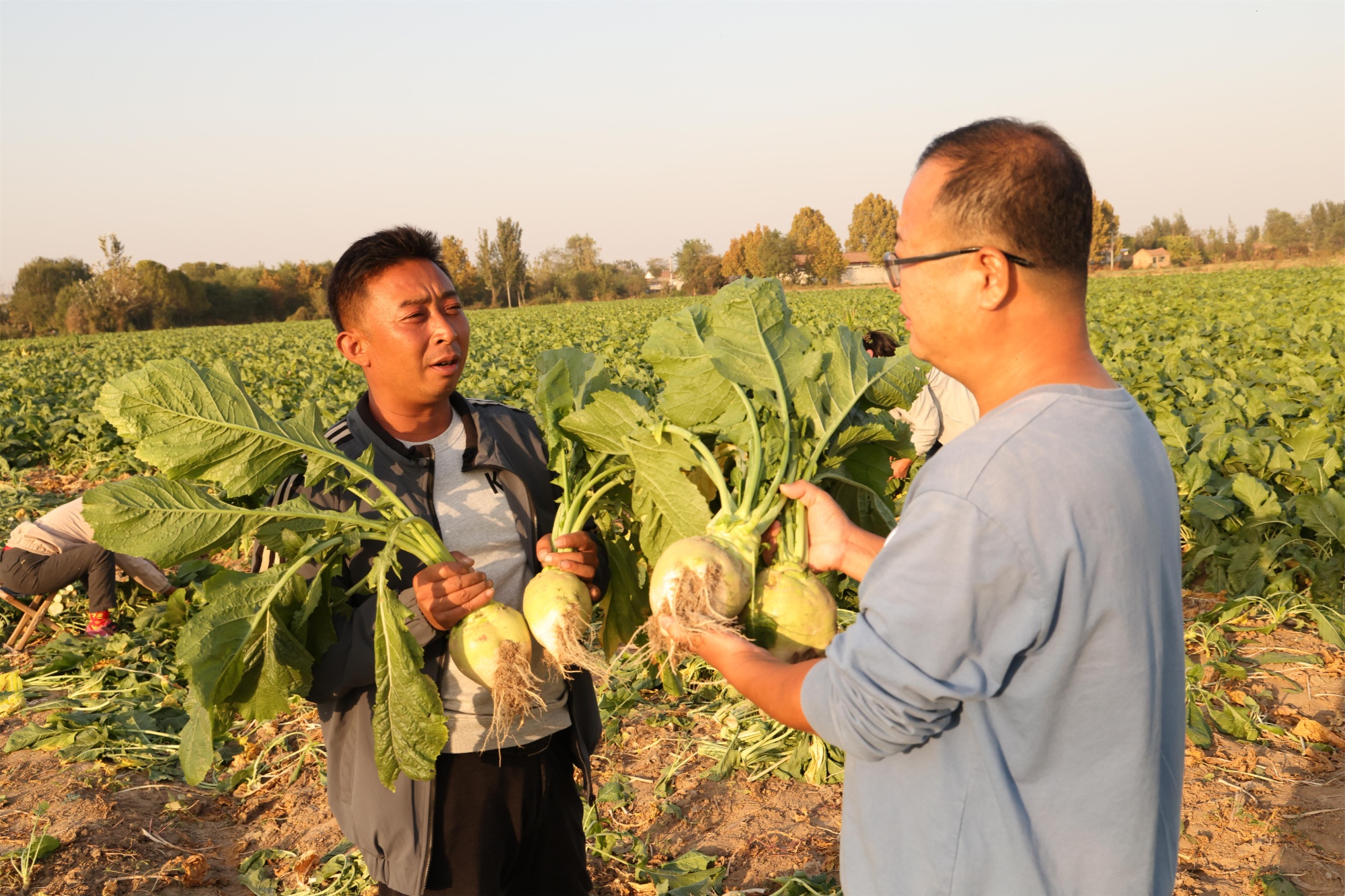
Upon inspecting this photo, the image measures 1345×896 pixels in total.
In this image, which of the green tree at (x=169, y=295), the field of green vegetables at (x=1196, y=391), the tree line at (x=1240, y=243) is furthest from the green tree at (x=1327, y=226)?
the green tree at (x=169, y=295)

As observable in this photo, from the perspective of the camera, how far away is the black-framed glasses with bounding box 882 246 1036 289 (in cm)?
128

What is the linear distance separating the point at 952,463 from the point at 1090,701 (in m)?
0.38

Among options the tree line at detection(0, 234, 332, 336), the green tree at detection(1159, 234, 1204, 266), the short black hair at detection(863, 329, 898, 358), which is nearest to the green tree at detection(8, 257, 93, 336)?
the tree line at detection(0, 234, 332, 336)

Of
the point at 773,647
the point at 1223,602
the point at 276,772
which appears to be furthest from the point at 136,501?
the point at 1223,602

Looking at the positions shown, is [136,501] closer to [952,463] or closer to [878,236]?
[952,463]

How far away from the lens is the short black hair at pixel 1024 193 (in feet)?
4.10

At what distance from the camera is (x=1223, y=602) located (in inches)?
208

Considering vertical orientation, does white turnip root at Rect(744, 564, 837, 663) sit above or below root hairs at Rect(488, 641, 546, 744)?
above

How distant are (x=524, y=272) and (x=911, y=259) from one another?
8519 centimetres

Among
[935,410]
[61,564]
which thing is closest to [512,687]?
[935,410]

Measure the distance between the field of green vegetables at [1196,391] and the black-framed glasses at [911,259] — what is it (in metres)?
5.01

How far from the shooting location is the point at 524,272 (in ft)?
275

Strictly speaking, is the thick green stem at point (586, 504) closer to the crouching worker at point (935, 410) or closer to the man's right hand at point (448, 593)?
the man's right hand at point (448, 593)

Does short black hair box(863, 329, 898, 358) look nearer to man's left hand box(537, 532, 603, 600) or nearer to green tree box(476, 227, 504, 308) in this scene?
man's left hand box(537, 532, 603, 600)
